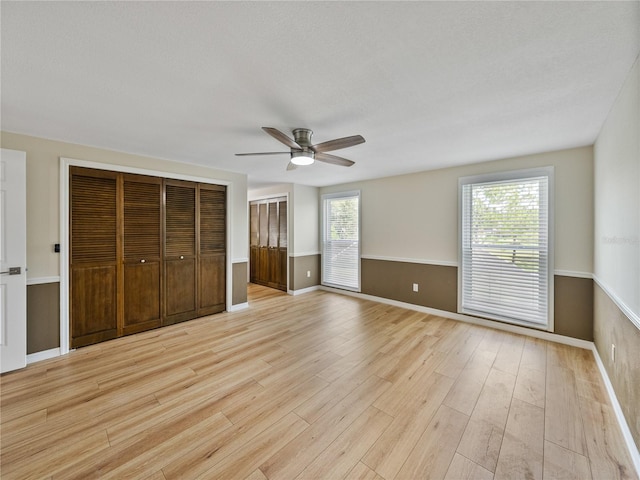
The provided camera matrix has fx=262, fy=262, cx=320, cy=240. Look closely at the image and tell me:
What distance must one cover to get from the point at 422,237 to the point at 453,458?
3.26 m

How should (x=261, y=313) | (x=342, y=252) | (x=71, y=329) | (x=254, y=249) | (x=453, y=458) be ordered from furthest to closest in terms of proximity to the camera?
1. (x=254, y=249)
2. (x=342, y=252)
3. (x=261, y=313)
4. (x=71, y=329)
5. (x=453, y=458)

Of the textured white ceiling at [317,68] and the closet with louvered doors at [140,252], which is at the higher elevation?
the textured white ceiling at [317,68]

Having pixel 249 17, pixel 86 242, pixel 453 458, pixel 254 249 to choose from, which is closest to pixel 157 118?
pixel 249 17

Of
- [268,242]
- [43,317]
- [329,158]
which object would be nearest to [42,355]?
[43,317]

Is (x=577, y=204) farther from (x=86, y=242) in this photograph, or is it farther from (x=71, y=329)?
(x=71, y=329)

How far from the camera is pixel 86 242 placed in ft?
10.1

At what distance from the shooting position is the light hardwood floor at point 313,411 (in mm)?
1521

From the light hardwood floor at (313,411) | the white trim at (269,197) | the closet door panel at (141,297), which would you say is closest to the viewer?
the light hardwood floor at (313,411)

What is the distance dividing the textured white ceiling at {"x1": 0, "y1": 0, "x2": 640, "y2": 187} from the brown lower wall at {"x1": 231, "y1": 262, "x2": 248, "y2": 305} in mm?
2328

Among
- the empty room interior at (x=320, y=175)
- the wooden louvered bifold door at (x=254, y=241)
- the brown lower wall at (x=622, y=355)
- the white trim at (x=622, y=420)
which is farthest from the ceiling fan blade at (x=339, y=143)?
the wooden louvered bifold door at (x=254, y=241)

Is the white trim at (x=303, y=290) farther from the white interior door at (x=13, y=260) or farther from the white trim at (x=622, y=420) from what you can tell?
the white trim at (x=622, y=420)

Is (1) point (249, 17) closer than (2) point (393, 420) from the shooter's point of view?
Yes

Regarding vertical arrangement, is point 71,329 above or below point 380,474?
above

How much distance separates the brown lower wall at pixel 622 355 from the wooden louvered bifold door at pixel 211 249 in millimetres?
4487
